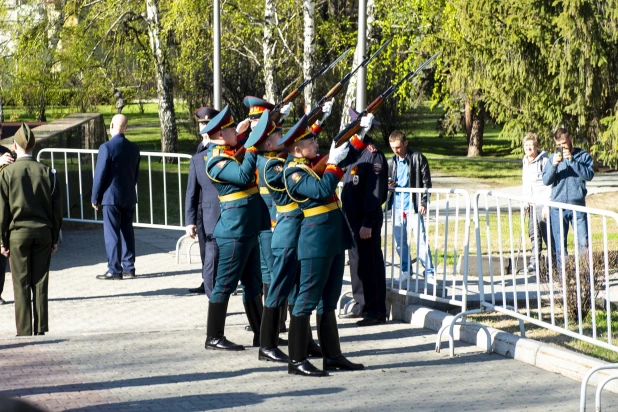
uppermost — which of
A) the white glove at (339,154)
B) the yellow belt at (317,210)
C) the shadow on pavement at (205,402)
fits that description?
the white glove at (339,154)

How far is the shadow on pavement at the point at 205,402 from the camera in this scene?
20.6ft

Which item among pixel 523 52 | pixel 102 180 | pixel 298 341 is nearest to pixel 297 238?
pixel 298 341

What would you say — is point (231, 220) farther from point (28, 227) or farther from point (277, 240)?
point (28, 227)

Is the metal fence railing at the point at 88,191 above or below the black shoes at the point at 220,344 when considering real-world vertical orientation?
above

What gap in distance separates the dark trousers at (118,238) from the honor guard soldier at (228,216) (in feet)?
12.0

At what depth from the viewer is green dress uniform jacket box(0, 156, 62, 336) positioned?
26.4ft

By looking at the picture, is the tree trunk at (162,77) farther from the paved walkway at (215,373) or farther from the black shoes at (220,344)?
the black shoes at (220,344)

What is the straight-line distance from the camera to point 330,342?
7.21 metres

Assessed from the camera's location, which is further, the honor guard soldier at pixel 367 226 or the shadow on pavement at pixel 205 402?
the honor guard soldier at pixel 367 226

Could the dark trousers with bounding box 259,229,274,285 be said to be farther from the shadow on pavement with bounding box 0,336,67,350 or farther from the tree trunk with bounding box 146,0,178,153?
the tree trunk with bounding box 146,0,178,153

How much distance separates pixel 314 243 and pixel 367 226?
5.77ft

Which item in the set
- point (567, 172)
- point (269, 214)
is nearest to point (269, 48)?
point (567, 172)

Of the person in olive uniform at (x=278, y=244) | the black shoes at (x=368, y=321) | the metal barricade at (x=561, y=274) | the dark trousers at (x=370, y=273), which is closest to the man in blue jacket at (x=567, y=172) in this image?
the metal barricade at (x=561, y=274)

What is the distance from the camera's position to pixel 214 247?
30.2 ft
